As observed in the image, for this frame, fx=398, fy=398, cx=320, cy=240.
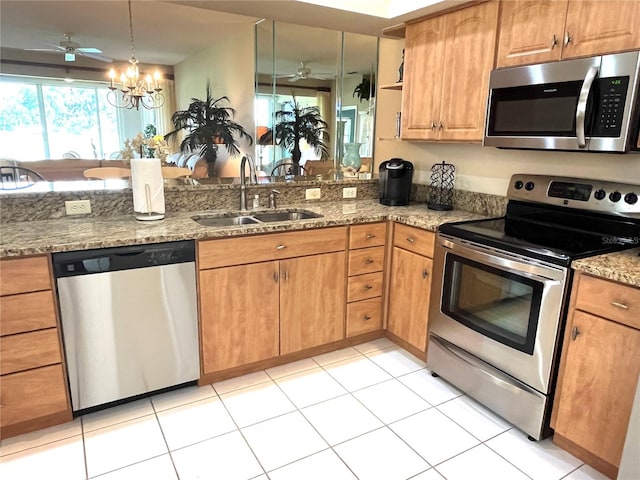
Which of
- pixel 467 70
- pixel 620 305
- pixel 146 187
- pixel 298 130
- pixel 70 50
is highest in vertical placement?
pixel 70 50

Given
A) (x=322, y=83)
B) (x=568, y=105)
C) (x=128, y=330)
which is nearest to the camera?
(x=568, y=105)

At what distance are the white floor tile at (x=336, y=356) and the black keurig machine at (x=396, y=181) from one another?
3.52 ft

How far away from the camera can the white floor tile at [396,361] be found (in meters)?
2.47

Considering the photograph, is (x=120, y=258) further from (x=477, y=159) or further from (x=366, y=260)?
(x=477, y=159)

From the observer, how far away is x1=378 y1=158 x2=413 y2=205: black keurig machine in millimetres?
2779

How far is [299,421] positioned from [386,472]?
19.6 inches

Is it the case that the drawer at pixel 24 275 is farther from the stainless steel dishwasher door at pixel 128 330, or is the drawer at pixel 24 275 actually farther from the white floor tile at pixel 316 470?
the white floor tile at pixel 316 470

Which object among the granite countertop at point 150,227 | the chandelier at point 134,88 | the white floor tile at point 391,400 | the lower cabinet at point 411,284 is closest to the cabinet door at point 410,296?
the lower cabinet at point 411,284

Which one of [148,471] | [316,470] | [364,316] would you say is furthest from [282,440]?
[364,316]

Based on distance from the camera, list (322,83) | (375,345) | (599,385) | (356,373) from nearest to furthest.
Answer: (599,385) < (356,373) < (375,345) < (322,83)

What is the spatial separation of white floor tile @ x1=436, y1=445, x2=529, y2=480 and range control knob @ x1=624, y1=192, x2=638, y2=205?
4.30ft

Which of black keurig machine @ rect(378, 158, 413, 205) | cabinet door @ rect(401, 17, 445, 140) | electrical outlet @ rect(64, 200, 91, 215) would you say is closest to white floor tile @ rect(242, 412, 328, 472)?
electrical outlet @ rect(64, 200, 91, 215)

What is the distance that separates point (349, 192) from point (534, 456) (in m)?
2.01

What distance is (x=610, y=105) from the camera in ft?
5.47
